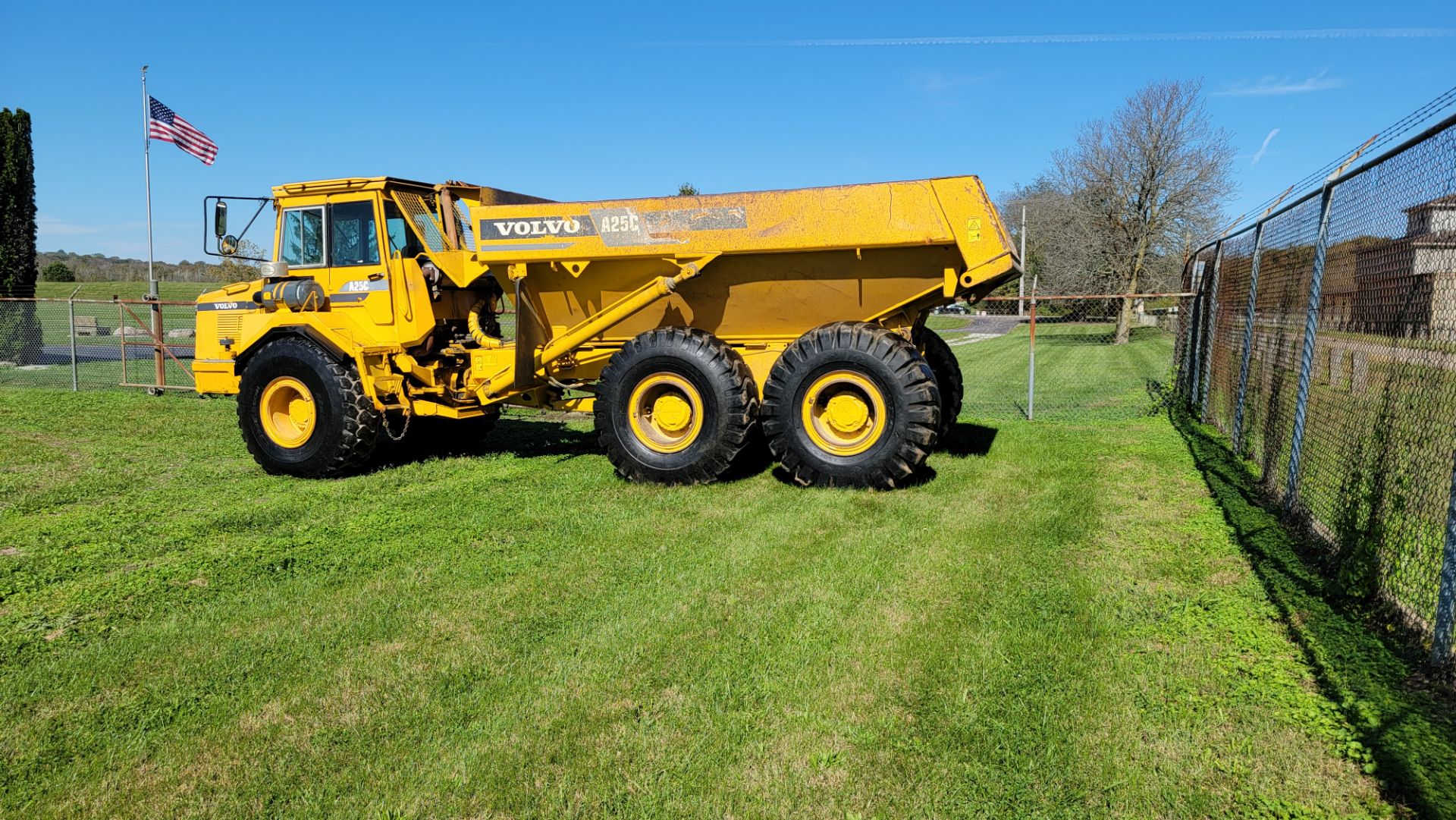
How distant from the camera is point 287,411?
9.23 metres

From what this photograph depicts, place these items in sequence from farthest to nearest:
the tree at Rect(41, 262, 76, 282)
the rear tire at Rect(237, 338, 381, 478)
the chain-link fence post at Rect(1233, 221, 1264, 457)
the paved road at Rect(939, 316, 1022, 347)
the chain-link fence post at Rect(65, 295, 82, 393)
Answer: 1. the tree at Rect(41, 262, 76, 282)
2. the paved road at Rect(939, 316, 1022, 347)
3. the chain-link fence post at Rect(65, 295, 82, 393)
4. the rear tire at Rect(237, 338, 381, 478)
5. the chain-link fence post at Rect(1233, 221, 1264, 457)

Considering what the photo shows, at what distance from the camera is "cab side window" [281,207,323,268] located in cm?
912

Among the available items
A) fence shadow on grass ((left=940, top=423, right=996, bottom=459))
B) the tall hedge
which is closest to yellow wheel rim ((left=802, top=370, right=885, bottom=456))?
fence shadow on grass ((left=940, top=423, right=996, bottom=459))

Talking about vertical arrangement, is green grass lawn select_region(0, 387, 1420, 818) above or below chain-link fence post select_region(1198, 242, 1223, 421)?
below

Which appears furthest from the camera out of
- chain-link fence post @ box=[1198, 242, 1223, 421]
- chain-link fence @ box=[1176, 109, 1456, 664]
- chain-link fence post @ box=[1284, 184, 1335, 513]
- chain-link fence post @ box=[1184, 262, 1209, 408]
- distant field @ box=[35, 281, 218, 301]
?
distant field @ box=[35, 281, 218, 301]

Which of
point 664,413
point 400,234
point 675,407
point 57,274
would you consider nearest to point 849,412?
point 675,407

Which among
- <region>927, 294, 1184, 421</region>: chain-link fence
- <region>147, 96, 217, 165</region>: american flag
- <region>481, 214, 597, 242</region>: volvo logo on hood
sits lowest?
<region>927, 294, 1184, 421</region>: chain-link fence

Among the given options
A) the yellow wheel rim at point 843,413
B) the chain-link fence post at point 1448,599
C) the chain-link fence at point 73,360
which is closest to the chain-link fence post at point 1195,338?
the yellow wheel rim at point 843,413

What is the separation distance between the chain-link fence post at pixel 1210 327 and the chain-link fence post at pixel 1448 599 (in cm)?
770

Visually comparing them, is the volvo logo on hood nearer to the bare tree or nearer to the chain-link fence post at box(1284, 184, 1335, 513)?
the chain-link fence post at box(1284, 184, 1335, 513)

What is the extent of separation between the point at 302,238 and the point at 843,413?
5839mm

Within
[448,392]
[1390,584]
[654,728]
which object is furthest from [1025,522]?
[448,392]

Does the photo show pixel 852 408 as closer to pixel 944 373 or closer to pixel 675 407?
pixel 675 407

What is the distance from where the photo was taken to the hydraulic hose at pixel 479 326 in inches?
364
